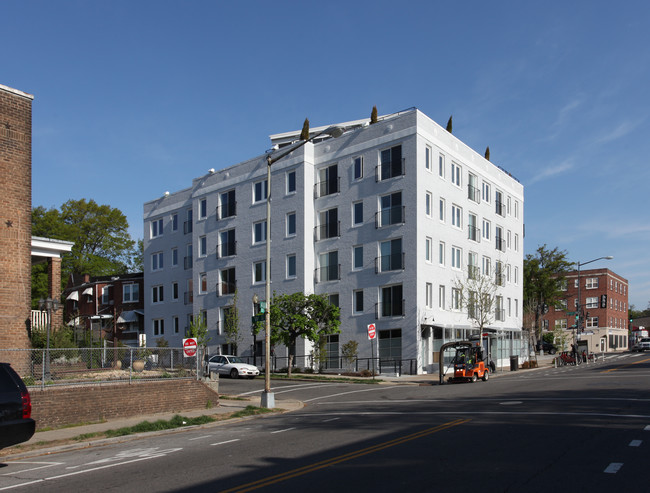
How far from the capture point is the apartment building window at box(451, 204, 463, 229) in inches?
1793

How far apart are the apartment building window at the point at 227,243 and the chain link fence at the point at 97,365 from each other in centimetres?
2818

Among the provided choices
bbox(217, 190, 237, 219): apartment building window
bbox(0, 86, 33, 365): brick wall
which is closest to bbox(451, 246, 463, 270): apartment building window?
bbox(217, 190, 237, 219): apartment building window

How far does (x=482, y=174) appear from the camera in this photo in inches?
1973

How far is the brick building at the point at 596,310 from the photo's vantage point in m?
88.8

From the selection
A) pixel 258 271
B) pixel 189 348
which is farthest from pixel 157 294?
pixel 189 348

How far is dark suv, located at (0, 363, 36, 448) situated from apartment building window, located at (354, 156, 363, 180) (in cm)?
3436

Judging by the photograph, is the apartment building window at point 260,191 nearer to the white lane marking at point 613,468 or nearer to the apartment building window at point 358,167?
the apartment building window at point 358,167

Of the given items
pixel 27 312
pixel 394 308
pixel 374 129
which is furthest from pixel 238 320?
pixel 27 312

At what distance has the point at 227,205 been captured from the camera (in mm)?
52188

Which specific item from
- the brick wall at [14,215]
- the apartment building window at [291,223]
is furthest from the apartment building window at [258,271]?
the brick wall at [14,215]

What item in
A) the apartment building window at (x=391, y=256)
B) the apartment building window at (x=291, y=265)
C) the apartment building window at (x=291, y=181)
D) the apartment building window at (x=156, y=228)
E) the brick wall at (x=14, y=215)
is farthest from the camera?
the apartment building window at (x=156, y=228)

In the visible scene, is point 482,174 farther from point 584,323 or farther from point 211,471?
point 584,323

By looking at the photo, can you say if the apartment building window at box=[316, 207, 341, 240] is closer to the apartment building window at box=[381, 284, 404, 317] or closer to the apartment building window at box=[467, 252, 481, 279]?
the apartment building window at box=[381, 284, 404, 317]

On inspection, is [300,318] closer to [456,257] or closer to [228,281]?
[456,257]
